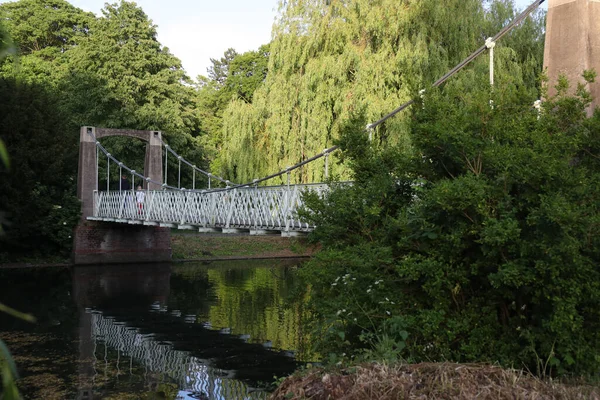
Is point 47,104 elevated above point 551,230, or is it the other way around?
point 47,104

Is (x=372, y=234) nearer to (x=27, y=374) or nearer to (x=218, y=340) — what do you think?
(x=27, y=374)

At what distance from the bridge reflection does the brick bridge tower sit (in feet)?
21.6

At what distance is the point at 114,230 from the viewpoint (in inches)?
754

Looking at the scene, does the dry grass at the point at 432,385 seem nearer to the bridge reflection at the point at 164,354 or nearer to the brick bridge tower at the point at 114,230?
the bridge reflection at the point at 164,354

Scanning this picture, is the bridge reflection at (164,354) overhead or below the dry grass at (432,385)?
below

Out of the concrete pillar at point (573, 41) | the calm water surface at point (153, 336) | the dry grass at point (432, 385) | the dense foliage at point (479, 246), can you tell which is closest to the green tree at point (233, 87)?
the calm water surface at point (153, 336)

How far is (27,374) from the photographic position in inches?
263

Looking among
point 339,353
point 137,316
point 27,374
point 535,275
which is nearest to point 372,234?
point 339,353

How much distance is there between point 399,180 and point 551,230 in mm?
1452

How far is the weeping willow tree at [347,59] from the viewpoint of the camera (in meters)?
12.5

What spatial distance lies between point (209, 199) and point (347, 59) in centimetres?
387

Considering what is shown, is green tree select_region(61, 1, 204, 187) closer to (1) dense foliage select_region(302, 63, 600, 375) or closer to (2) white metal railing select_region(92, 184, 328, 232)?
(2) white metal railing select_region(92, 184, 328, 232)

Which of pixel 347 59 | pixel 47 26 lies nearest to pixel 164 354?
pixel 347 59

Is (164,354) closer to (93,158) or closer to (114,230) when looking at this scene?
(114,230)
